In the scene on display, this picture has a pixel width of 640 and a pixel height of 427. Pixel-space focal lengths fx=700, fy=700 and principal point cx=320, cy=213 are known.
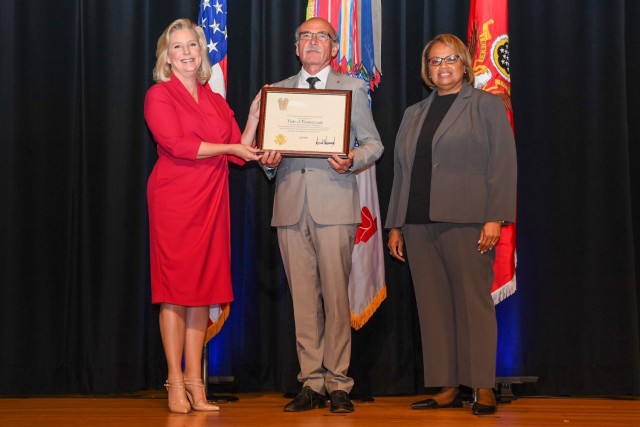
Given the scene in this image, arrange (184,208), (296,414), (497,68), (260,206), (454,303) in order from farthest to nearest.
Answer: (260,206) < (497,68) < (454,303) < (184,208) < (296,414)

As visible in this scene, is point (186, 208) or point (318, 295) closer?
point (186, 208)

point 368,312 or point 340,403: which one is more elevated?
point 368,312

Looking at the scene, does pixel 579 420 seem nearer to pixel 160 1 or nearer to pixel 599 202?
pixel 599 202

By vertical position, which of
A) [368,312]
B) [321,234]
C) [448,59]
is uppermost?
[448,59]

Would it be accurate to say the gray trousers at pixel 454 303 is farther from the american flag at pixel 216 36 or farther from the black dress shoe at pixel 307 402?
the american flag at pixel 216 36

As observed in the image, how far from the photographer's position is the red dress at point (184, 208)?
10.3 ft

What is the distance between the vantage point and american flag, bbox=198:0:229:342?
363cm

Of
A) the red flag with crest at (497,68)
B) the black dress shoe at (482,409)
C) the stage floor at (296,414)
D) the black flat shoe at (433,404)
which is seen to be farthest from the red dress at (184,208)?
the red flag with crest at (497,68)

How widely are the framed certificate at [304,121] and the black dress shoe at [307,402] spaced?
1.07 metres

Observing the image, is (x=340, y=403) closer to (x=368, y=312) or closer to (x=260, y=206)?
(x=368, y=312)

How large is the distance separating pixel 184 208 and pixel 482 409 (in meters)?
1.59

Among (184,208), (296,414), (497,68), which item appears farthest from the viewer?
(497,68)

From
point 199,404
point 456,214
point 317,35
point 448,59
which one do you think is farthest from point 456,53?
point 199,404

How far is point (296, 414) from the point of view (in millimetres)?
3035
